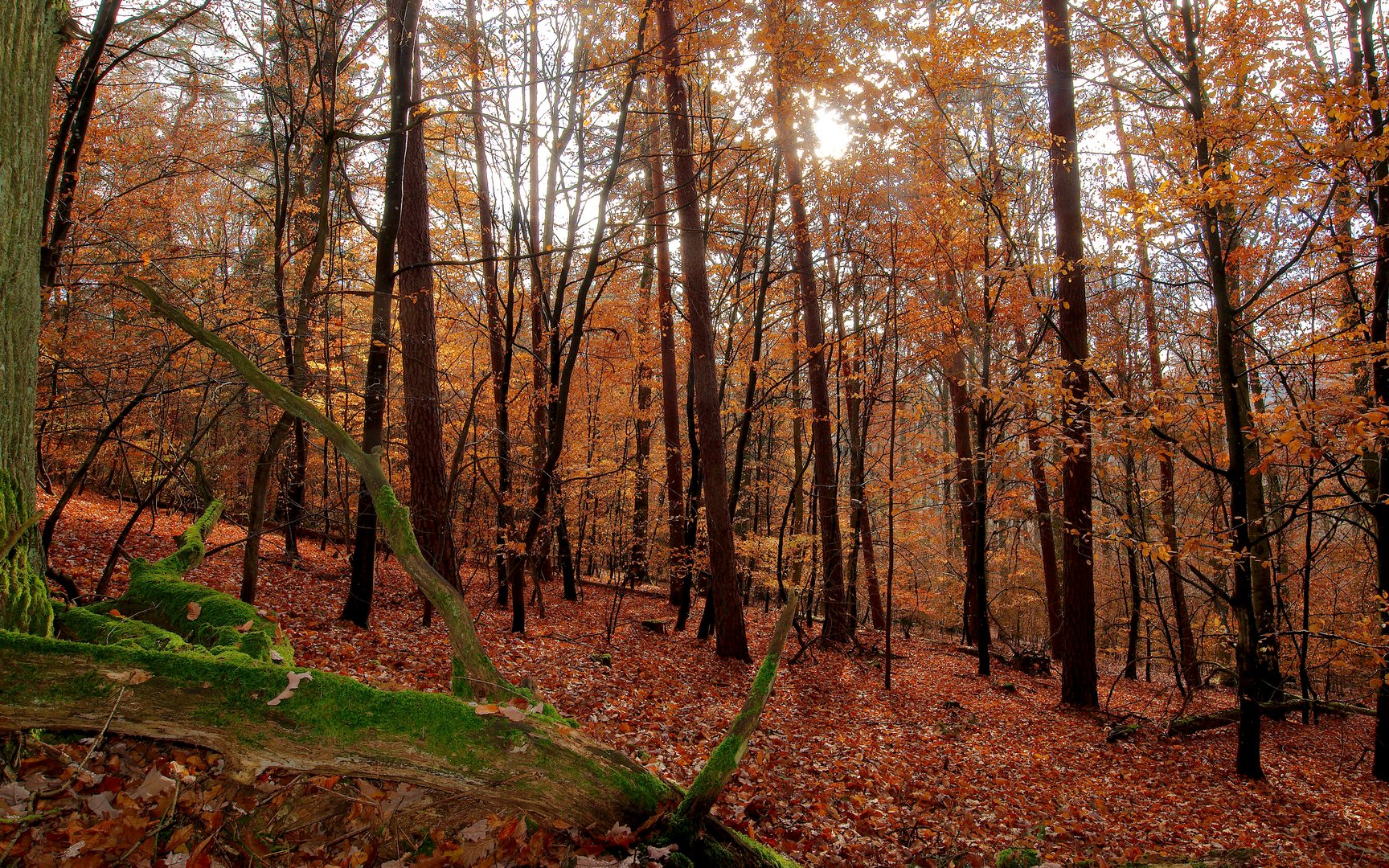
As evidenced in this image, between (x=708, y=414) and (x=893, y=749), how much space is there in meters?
5.09

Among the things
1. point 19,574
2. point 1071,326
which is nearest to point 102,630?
point 19,574

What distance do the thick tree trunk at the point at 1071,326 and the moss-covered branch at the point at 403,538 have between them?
28.3ft

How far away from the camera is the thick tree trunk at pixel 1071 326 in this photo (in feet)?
29.9

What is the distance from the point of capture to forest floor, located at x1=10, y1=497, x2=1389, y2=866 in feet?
15.7

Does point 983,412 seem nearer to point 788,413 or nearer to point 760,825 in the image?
point 788,413

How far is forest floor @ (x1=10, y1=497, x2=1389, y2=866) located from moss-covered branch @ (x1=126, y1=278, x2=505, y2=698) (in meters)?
1.31

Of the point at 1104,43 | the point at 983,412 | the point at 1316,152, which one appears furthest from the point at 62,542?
the point at 1104,43

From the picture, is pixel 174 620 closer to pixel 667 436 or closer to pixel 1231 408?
pixel 1231 408

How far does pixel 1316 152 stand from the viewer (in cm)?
503

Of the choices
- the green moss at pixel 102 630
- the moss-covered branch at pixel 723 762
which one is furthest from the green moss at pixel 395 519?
the moss-covered branch at pixel 723 762

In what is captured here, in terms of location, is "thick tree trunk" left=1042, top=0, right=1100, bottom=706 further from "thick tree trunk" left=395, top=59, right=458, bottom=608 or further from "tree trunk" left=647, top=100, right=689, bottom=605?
"thick tree trunk" left=395, top=59, right=458, bottom=608

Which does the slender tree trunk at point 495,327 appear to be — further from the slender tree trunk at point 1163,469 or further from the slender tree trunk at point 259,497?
the slender tree trunk at point 1163,469

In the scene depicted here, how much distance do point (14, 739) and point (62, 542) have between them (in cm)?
895

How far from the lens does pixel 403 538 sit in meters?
3.04
